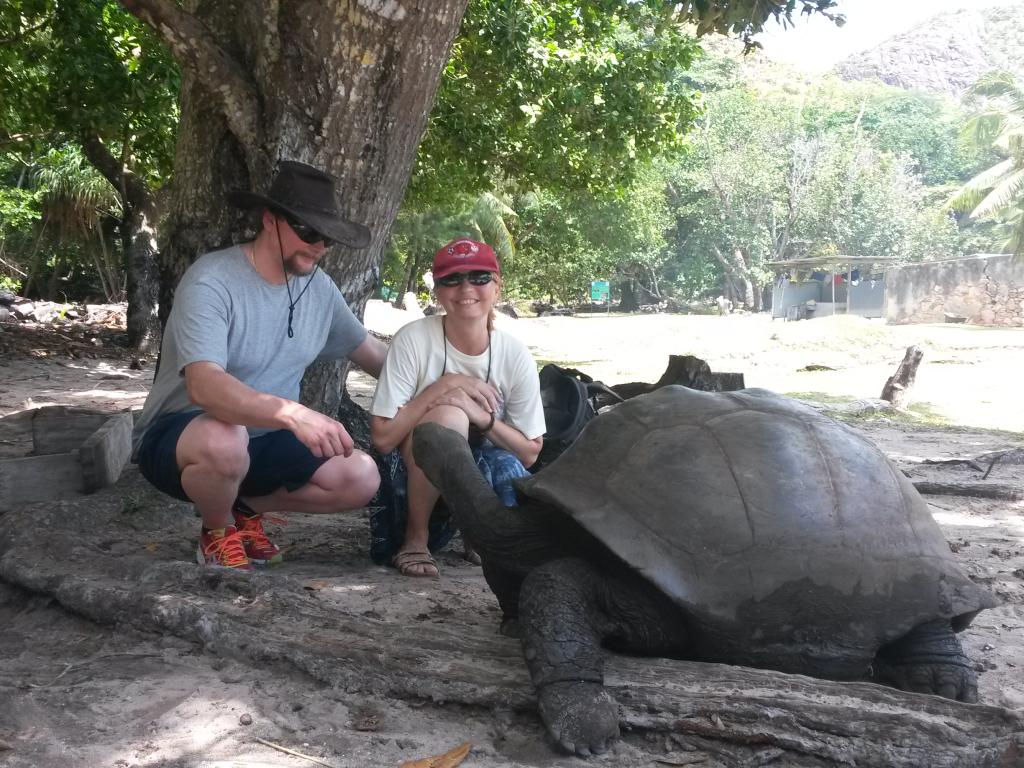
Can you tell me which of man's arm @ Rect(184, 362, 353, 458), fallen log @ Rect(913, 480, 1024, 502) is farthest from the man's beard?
fallen log @ Rect(913, 480, 1024, 502)

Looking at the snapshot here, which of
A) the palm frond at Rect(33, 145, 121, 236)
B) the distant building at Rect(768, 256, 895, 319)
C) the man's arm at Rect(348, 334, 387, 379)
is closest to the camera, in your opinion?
the man's arm at Rect(348, 334, 387, 379)

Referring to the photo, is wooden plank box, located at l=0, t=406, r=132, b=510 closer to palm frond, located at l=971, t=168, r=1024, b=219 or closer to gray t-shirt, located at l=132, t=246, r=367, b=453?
gray t-shirt, located at l=132, t=246, r=367, b=453

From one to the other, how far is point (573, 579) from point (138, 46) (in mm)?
9905

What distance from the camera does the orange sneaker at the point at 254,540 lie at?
150 inches

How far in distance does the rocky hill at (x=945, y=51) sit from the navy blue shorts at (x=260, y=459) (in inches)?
5113

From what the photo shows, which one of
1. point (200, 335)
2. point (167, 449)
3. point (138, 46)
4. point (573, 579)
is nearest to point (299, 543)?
point (167, 449)

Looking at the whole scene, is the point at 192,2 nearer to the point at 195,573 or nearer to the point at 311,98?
the point at 311,98

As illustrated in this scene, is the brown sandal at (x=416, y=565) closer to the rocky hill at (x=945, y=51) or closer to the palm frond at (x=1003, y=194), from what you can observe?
the palm frond at (x=1003, y=194)

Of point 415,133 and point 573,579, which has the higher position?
point 415,133

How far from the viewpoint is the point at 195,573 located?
3229mm

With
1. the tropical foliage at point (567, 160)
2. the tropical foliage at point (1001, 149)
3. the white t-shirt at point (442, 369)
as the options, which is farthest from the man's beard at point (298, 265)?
the tropical foliage at point (1001, 149)

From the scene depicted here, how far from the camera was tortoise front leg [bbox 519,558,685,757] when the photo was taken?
235 cm

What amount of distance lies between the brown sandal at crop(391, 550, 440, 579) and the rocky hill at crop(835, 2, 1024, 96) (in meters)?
130

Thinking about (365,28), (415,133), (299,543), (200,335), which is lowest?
(299,543)
